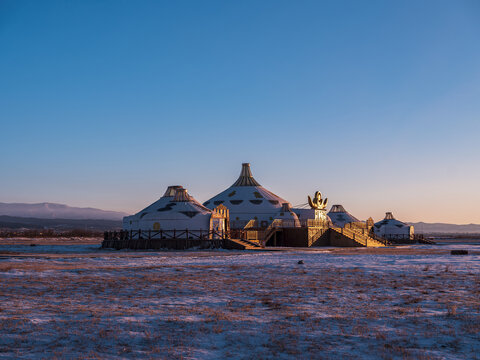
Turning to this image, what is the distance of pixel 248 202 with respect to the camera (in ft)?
251

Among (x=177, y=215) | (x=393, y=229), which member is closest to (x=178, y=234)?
(x=177, y=215)

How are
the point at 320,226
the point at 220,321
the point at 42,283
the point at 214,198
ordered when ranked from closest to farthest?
1. the point at 220,321
2. the point at 42,283
3. the point at 320,226
4. the point at 214,198

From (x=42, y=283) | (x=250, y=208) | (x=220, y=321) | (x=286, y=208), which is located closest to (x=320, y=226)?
(x=286, y=208)

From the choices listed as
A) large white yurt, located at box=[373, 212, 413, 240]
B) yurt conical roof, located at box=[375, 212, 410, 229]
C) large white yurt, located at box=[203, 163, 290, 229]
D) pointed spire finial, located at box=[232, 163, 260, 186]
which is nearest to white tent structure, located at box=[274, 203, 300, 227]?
large white yurt, located at box=[203, 163, 290, 229]

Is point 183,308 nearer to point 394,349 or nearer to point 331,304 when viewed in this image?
point 331,304

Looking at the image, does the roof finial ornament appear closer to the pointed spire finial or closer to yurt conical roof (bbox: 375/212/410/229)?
the pointed spire finial

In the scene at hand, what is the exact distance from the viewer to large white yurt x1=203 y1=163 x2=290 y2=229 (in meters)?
74.4

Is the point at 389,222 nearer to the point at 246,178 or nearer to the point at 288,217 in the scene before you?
the point at 246,178

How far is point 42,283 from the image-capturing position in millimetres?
16906

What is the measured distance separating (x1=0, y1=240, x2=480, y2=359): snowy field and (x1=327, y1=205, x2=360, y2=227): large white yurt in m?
79.8

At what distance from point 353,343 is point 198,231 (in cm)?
4652

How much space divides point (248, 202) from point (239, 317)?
65.3m

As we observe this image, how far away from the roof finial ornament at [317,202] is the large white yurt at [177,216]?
2085 centimetres

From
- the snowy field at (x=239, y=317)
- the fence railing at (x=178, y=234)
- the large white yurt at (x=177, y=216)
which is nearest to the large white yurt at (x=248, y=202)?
the large white yurt at (x=177, y=216)
